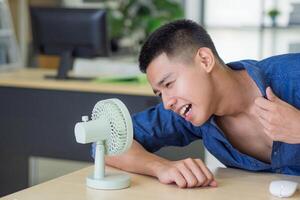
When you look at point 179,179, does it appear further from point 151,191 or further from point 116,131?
point 116,131

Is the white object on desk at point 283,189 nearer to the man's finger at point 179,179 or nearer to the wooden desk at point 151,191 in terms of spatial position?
the wooden desk at point 151,191

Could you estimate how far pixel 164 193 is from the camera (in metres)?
1.68

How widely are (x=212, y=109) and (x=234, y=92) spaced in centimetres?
10

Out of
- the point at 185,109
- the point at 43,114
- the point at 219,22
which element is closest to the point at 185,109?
the point at 185,109

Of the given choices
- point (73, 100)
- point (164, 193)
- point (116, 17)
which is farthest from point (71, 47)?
point (164, 193)

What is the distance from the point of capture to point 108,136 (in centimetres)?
174

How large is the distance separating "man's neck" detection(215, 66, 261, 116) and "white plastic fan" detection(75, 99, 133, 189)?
11.3 inches

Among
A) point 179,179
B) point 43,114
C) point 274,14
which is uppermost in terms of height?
point 179,179

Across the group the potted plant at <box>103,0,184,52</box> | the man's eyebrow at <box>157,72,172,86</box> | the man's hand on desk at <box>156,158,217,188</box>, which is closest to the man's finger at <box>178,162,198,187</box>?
the man's hand on desk at <box>156,158,217,188</box>

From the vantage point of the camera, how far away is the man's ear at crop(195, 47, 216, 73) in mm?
1813

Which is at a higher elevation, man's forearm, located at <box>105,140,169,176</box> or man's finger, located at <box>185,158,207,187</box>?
man's finger, located at <box>185,158,207,187</box>

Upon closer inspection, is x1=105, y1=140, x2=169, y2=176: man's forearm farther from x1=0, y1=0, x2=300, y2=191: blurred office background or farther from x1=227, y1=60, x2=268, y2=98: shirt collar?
x1=0, y1=0, x2=300, y2=191: blurred office background

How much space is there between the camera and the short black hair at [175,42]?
181cm

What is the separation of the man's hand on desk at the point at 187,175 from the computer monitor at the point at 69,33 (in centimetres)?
225
